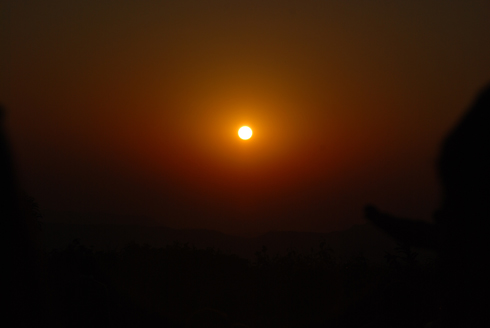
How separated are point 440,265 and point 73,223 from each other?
2811 cm

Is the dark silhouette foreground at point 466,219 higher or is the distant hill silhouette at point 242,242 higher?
the distant hill silhouette at point 242,242

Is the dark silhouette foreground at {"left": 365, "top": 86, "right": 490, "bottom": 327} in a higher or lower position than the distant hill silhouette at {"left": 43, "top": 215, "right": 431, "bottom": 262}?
lower

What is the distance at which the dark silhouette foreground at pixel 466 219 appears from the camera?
123cm

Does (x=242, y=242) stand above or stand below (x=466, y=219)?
above

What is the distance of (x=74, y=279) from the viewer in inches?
124

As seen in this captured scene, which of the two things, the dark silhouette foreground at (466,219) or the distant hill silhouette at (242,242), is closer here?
the dark silhouette foreground at (466,219)

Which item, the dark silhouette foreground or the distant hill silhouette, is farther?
the distant hill silhouette

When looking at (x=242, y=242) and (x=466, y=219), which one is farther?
(x=242, y=242)

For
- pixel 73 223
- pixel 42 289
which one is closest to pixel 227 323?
pixel 42 289

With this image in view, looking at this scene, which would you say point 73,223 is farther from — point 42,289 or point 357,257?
point 42,289

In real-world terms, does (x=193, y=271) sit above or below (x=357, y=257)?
below

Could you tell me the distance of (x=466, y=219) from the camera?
4.11 ft

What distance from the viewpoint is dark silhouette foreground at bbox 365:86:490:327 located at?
1.23 meters

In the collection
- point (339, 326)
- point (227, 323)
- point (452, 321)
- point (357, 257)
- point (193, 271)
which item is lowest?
point (452, 321)
